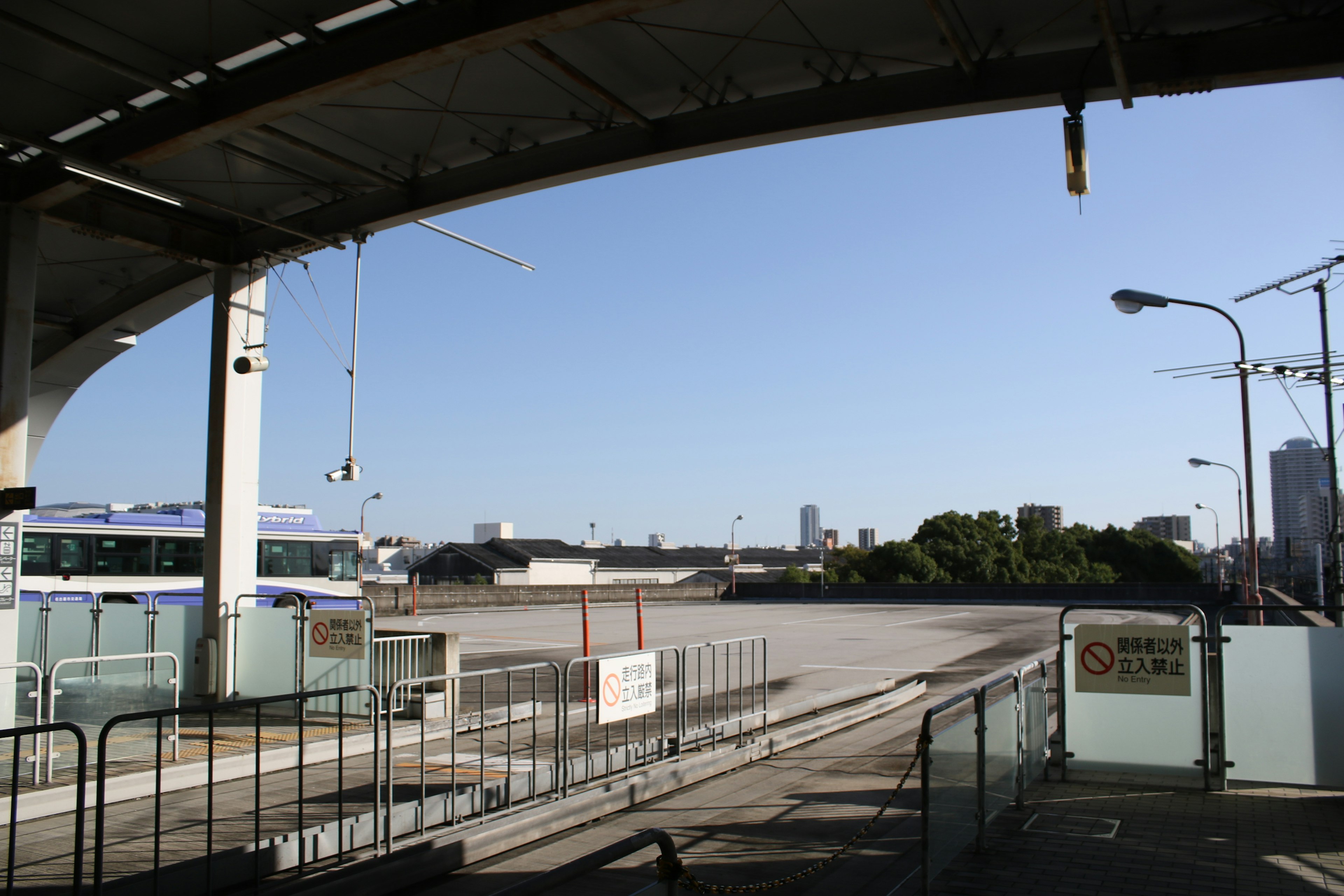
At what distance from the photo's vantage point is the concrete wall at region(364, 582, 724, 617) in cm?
4000

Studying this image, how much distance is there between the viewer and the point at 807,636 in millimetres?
28422

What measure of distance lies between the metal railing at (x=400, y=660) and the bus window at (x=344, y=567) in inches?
596

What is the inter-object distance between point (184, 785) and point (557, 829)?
3684mm

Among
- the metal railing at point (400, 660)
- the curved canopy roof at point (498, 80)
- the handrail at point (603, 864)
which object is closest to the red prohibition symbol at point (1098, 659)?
the curved canopy roof at point (498, 80)

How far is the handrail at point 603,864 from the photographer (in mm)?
3021

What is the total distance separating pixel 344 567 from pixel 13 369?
54.7ft

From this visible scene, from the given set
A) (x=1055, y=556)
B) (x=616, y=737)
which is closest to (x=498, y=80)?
(x=616, y=737)

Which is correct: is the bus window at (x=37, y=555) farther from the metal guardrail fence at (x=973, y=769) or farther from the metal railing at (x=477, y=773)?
the metal guardrail fence at (x=973, y=769)

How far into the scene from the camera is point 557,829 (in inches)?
309

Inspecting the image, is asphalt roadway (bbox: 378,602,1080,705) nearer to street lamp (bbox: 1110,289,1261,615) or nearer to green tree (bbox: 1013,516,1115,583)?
street lamp (bbox: 1110,289,1261,615)

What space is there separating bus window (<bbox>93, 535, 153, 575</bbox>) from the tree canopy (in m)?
65.8

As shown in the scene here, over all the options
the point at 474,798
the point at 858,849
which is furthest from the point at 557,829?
the point at 858,849

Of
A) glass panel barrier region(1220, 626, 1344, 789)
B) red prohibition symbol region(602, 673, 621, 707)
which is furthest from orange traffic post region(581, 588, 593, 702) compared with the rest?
glass panel barrier region(1220, 626, 1344, 789)

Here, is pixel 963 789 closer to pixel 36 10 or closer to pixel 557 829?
pixel 557 829
